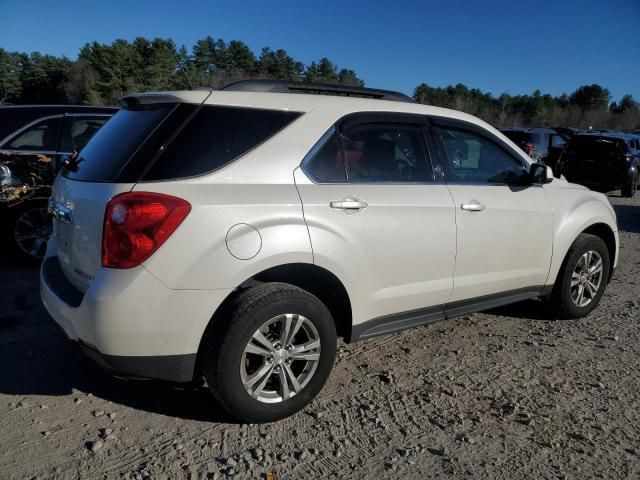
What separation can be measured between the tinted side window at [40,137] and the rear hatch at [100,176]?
3.25 metres

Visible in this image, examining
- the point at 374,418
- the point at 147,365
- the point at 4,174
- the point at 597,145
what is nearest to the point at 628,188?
the point at 597,145

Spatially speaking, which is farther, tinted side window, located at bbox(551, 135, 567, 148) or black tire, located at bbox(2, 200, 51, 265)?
tinted side window, located at bbox(551, 135, 567, 148)

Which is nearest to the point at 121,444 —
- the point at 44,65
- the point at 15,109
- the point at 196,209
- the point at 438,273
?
the point at 196,209

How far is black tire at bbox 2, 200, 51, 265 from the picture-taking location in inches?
229

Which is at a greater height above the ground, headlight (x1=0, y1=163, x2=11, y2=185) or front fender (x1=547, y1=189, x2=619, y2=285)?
headlight (x1=0, y1=163, x2=11, y2=185)

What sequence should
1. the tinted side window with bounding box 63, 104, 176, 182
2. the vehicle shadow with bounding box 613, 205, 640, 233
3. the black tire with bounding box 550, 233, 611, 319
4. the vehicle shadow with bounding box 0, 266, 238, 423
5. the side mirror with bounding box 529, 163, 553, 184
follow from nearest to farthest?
the tinted side window with bounding box 63, 104, 176, 182, the vehicle shadow with bounding box 0, 266, 238, 423, the side mirror with bounding box 529, 163, 553, 184, the black tire with bounding box 550, 233, 611, 319, the vehicle shadow with bounding box 613, 205, 640, 233

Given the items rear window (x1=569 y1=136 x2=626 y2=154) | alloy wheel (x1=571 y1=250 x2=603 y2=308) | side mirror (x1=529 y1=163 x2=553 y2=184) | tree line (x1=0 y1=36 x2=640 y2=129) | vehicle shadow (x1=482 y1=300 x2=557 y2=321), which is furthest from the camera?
tree line (x1=0 y1=36 x2=640 y2=129)

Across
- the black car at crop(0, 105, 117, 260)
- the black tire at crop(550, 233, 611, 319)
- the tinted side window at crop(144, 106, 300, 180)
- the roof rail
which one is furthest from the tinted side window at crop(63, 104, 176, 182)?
the black tire at crop(550, 233, 611, 319)

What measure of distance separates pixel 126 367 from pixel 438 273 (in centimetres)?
200

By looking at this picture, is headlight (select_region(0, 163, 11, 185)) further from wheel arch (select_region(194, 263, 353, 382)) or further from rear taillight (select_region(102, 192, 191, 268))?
wheel arch (select_region(194, 263, 353, 382))

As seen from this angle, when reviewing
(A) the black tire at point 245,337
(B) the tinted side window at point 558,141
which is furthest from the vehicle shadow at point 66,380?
(B) the tinted side window at point 558,141

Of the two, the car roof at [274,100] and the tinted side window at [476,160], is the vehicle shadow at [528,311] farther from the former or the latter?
the car roof at [274,100]

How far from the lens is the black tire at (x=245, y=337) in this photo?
2.66 m

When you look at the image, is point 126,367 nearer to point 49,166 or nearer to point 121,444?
point 121,444
